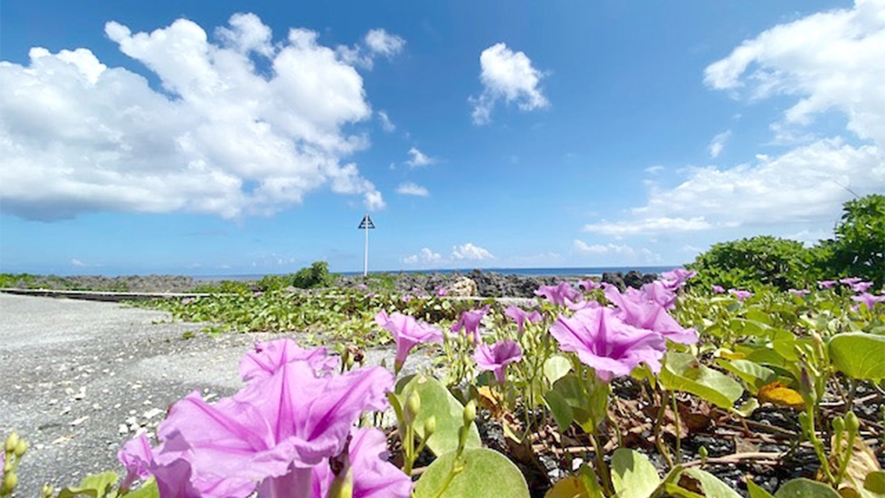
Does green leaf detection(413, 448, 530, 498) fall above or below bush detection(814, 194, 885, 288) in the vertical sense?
below

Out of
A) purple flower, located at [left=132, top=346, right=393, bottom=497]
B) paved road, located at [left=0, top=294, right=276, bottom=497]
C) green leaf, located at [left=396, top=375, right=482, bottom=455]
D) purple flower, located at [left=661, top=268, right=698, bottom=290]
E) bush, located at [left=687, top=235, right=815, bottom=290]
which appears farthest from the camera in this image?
bush, located at [left=687, top=235, right=815, bottom=290]

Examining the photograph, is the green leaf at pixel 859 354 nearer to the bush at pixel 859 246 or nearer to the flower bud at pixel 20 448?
the flower bud at pixel 20 448

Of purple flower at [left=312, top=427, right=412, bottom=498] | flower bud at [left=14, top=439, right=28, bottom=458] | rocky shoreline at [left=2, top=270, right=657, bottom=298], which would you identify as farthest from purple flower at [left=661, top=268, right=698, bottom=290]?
rocky shoreline at [left=2, top=270, right=657, bottom=298]

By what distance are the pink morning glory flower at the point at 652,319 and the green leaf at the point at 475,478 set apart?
0.57 meters

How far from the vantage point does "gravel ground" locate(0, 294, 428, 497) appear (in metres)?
2.21

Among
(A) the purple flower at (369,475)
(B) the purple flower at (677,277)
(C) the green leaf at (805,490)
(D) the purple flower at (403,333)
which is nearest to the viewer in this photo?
(A) the purple flower at (369,475)

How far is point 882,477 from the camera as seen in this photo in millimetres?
924

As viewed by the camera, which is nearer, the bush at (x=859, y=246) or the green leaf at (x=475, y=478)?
the green leaf at (x=475, y=478)

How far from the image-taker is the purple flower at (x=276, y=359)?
968 mm

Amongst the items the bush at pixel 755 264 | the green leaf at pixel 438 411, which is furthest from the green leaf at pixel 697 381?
the bush at pixel 755 264

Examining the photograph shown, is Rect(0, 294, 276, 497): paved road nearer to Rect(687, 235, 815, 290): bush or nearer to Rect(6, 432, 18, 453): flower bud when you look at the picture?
Rect(6, 432, 18, 453): flower bud

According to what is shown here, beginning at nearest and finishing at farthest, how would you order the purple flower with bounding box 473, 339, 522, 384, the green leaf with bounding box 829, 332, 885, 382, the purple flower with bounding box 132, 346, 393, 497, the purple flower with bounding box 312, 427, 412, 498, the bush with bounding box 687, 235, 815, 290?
the purple flower with bounding box 132, 346, 393, 497 → the purple flower with bounding box 312, 427, 412, 498 → the green leaf with bounding box 829, 332, 885, 382 → the purple flower with bounding box 473, 339, 522, 384 → the bush with bounding box 687, 235, 815, 290

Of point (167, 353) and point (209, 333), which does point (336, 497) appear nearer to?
point (167, 353)

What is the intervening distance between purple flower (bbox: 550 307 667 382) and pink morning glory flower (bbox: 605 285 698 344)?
15 centimetres
